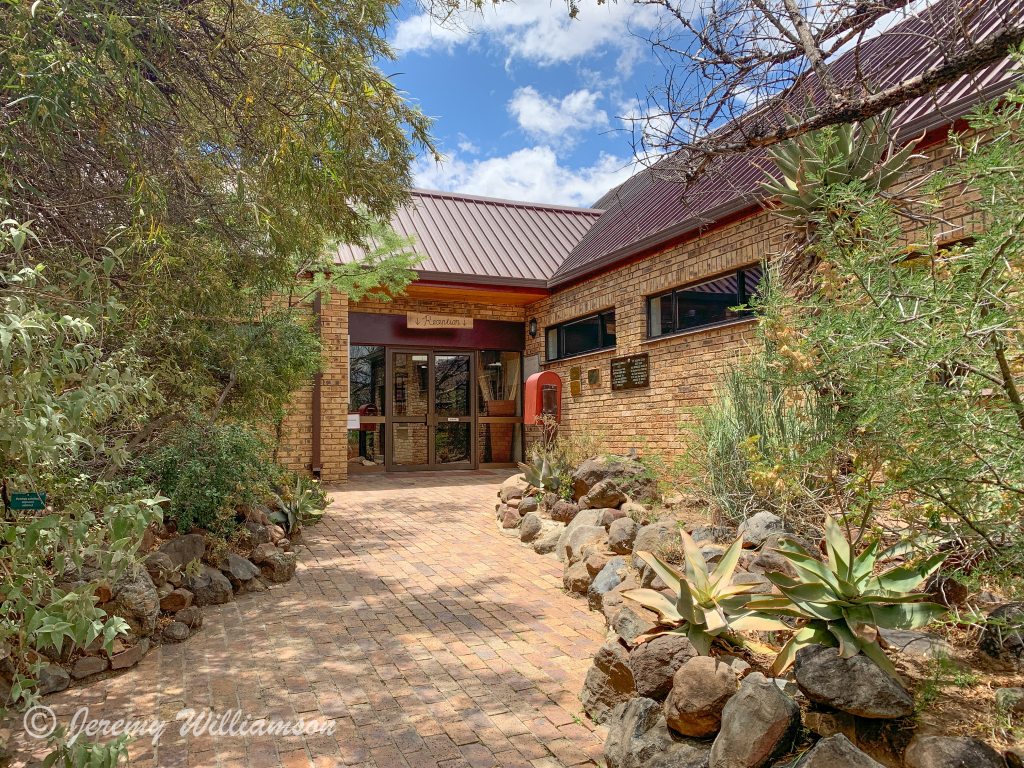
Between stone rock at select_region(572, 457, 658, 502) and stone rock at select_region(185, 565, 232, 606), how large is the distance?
3.94 m

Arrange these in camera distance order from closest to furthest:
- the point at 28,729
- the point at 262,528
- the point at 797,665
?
1. the point at 797,665
2. the point at 28,729
3. the point at 262,528

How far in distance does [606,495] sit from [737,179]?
486 cm

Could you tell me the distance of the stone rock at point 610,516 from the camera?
653 cm

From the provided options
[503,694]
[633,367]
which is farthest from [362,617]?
[633,367]

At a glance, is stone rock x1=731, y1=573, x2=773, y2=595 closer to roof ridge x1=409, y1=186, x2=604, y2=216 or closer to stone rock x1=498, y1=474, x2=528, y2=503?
stone rock x1=498, y1=474, x2=528, y2=503

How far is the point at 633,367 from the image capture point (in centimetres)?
1091

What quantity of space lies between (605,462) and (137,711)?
5.30 metres

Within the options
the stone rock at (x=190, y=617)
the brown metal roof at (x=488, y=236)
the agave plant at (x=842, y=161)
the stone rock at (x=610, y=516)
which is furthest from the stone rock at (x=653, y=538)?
the brown metal roof at (x=488, y=236)

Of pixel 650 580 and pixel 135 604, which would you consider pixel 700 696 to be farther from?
pixel 135 604

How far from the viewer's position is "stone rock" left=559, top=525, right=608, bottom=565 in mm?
6117

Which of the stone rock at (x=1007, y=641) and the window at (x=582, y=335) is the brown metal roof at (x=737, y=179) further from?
the stone rock at (x=1007, y=641)

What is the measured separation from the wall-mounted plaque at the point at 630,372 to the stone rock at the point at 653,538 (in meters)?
5.25

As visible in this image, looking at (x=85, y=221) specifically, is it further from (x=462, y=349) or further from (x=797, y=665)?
→ (x=462, y=349)

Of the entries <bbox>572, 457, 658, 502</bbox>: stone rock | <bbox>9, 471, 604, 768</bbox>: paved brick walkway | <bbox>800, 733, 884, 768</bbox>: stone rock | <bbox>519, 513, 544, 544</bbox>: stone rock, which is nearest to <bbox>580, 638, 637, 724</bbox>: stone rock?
<bbox>9, 471, 604, 768</bbox>: paved brick walkway
